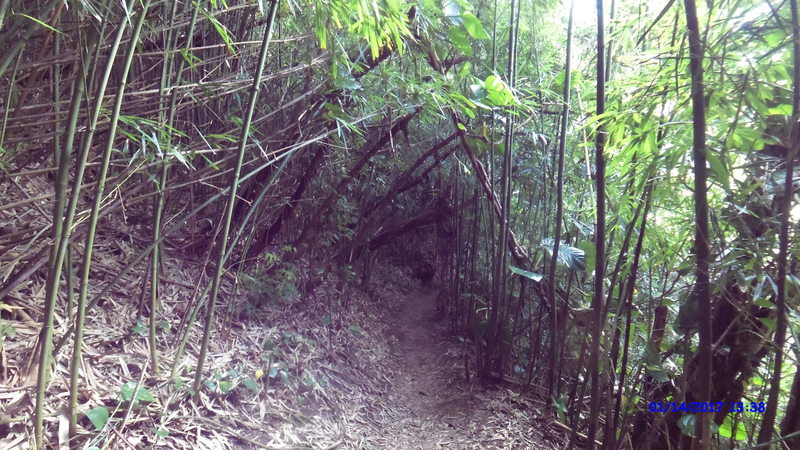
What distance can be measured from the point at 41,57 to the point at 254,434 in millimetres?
1448

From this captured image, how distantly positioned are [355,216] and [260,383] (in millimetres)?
1967

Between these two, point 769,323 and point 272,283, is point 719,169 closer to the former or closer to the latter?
point 769,323

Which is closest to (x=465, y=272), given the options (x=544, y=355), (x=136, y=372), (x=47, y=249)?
(x=544, y=355)

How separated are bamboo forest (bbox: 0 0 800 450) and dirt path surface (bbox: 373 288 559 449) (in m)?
0.02

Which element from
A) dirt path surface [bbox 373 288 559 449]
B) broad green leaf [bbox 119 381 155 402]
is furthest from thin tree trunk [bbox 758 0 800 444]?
broad green leaf [bbox 119 381 155 402]

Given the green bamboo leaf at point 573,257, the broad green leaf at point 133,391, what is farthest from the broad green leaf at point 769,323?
the broad green leaf at point 133,391

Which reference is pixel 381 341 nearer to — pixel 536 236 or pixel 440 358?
pixel 440 358

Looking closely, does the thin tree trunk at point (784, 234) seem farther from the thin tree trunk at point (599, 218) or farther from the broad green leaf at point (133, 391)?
the broad green leaf at point (133, 391)

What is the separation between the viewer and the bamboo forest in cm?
117

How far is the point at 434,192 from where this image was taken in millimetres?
4824

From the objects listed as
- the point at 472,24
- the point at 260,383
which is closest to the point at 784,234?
the point at 472,24

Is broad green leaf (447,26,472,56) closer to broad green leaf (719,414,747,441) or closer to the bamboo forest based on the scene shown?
the bamboo forest

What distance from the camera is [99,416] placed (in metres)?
1.34

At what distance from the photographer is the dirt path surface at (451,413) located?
239 centimetres
